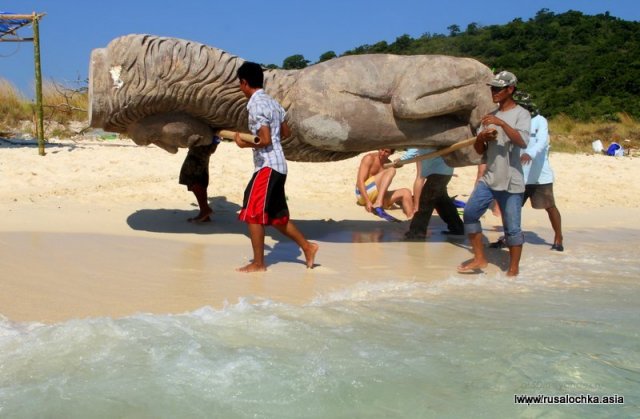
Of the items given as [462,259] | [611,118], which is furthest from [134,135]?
[611,118]

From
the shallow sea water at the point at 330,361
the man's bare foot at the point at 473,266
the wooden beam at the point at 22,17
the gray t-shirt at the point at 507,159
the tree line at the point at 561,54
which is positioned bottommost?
the shallow sea water at the point at 330,361

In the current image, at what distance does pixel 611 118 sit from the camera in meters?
24.2

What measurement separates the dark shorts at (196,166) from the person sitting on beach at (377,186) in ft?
7.50

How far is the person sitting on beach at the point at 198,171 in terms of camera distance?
750cm

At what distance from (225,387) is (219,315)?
1040mm

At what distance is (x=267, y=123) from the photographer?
5.61m

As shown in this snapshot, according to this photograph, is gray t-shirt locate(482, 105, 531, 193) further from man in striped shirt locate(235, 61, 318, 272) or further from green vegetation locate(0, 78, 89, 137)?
green vegetation locate(0, 78, 89, 137)

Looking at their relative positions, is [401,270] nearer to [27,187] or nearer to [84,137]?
[27,187]

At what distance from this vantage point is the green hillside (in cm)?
2800

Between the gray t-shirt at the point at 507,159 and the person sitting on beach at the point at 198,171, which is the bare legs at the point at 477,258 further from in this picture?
the person sitting on beach at the point at 198,171

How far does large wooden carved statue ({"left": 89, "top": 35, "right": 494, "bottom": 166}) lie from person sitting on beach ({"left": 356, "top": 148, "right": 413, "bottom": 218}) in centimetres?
238

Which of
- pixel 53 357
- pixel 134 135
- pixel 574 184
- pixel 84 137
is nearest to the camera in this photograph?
pixel 53 357

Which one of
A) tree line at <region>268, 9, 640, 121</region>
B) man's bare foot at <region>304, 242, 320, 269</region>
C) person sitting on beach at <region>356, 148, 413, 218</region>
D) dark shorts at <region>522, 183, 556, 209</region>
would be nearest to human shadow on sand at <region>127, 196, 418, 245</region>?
person sitting on beach at <region>356, 148, 413, 218</region>

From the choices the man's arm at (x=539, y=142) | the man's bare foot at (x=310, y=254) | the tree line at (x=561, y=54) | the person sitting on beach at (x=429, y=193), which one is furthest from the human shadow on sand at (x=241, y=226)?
the tree line at (x=561, y=54)
